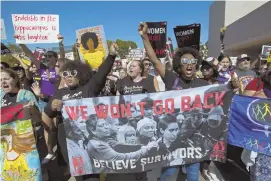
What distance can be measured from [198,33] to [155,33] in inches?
33.7


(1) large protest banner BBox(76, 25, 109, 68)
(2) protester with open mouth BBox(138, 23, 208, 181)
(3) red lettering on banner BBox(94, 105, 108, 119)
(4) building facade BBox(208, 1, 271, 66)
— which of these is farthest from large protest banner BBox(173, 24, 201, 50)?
(4) building facade BBox(208, 1, 271, 66)

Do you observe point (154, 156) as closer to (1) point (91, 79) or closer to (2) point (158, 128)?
(2) point (158, 128)

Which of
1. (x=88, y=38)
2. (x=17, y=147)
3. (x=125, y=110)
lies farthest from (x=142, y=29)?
(x=17, y=147)

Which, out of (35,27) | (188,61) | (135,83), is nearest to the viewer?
(188,61)

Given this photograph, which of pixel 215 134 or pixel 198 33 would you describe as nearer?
pixel 215 134

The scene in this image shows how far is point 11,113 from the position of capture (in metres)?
3.12

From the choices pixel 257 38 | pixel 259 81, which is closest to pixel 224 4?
pixel 257 38

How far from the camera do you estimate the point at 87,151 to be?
330 cm

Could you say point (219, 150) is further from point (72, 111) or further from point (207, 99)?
point (72, 111)

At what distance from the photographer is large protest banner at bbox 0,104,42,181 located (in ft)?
10.2

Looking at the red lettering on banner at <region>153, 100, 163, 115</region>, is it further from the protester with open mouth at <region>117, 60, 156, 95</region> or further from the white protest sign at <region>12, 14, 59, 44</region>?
the white protest sign at <region>12, 14, 59, 44</region>

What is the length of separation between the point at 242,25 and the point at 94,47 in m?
24.9

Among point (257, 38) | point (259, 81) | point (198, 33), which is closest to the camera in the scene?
point (259, 81)

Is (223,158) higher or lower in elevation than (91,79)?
lower
